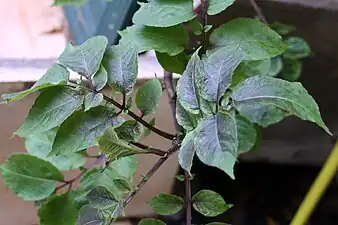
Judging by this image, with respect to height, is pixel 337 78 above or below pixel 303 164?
above

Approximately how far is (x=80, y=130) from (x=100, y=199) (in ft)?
0.20

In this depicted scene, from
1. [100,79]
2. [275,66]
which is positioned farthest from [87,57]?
[275,66]

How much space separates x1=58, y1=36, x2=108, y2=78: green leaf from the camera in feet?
1.31

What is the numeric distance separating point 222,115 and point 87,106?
0.10 m

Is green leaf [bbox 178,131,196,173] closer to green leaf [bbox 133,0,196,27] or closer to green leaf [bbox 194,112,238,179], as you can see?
green leaf [bbox 194,112,238,179]

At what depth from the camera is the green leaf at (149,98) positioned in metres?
0.45

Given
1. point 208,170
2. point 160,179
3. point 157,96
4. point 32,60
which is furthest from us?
point 208,170

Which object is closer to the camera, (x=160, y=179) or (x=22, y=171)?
(x=22, y=171)

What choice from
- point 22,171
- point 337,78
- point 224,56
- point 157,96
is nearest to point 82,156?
point 22,171

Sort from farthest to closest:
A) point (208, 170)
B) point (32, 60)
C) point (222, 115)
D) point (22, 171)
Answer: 1. point (208, 170)
2. point (32, 60)
3. point (22, 171)
4. point (222, 115)

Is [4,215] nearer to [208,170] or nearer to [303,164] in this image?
[208,170]

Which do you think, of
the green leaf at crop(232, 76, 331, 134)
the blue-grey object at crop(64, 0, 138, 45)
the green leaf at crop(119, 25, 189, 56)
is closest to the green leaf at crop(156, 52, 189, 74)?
the green leaf at crop(119, 25, 189, 56)

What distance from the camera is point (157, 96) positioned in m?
0.45

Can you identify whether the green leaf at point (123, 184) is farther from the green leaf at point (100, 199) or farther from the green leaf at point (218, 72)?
the green leaf at point (218, 72)
